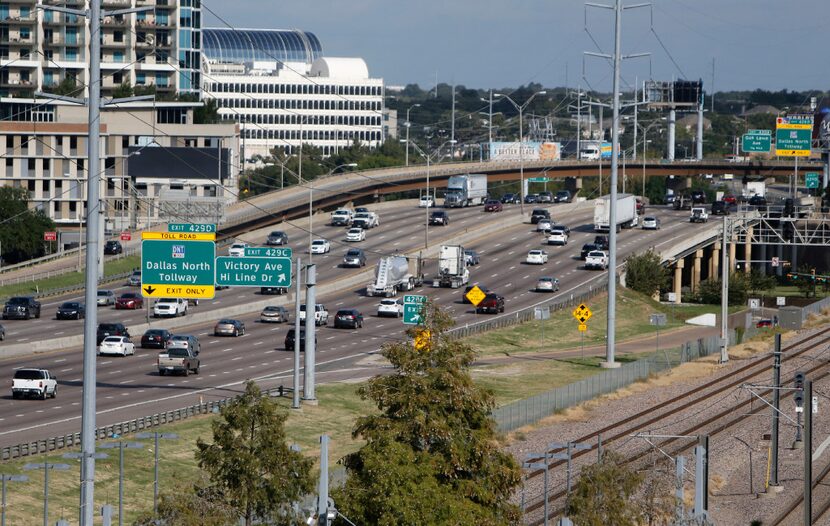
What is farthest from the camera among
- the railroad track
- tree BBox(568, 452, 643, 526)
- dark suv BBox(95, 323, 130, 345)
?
dark suv BBox(95, 323, 130, 345)

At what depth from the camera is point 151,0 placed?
617ft

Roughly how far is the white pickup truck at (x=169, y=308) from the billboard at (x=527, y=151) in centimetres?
9677

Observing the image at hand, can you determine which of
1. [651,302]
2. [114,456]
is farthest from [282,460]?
[651,302]

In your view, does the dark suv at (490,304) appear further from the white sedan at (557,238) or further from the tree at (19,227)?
the tree at (19,227)

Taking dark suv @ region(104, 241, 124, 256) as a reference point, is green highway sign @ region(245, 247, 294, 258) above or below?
above

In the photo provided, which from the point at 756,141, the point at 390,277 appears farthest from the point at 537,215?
the point at 390,277

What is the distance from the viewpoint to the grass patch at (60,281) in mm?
104312

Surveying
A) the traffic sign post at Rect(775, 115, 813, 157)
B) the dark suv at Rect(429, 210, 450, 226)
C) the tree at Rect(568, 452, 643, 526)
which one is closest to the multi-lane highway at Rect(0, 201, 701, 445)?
the dark suv at Rect(429, 210, 450, 226)

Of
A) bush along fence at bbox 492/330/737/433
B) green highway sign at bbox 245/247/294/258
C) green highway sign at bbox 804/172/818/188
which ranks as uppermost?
green highway sign at bbox 804/172/818/188

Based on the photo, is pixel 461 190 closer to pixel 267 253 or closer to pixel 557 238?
pixel 557 238

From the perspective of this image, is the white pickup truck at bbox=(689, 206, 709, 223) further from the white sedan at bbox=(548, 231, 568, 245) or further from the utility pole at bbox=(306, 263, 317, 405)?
the utility pole at bbox=(306, 263, 317, 405)

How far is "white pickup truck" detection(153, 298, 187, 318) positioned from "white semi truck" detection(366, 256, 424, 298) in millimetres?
15577

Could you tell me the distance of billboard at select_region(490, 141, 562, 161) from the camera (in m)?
185

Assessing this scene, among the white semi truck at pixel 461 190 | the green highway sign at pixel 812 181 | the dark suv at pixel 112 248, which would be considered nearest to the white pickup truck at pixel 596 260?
the white semi truck at pixel 461 190
